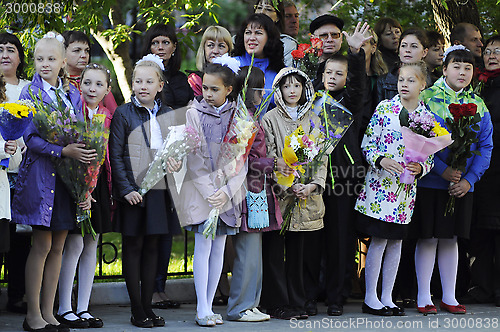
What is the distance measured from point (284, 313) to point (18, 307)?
7.38 ft

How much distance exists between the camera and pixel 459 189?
7406mm

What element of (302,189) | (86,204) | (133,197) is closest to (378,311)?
(302,189)

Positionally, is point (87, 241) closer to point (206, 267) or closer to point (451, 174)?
point (206, 267)

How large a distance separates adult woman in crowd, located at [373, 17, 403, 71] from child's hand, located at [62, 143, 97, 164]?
144 inches

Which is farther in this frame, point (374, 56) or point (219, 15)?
point (219, 15)

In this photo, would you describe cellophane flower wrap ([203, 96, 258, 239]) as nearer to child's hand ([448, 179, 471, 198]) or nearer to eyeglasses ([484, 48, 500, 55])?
child's hand ([448, 179, 471, 198])

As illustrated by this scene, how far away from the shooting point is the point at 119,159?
21.1 ft

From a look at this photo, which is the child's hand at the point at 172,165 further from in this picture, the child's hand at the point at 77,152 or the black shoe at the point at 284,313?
the black shoe at the point at 284,313

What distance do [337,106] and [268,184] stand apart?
908mm

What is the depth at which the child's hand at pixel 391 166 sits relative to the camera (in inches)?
280

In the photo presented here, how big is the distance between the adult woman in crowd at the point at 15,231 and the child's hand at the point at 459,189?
3.68 m

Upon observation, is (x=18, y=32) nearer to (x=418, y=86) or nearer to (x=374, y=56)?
(x=374, y=56)

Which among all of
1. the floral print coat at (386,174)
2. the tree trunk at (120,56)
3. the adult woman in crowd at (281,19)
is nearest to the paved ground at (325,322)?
the floral print coat at (386,174)

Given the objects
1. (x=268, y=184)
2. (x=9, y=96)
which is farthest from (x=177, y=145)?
(x=9, y=96)
